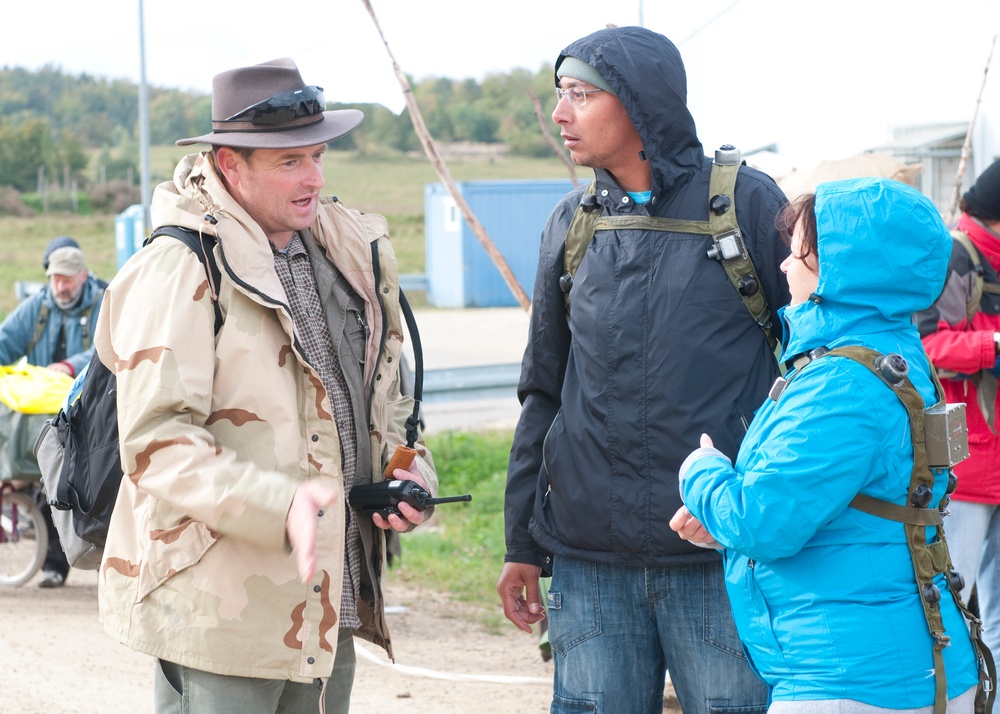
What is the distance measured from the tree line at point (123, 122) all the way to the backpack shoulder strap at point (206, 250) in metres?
55.7

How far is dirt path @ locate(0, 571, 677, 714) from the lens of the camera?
5.10 metres

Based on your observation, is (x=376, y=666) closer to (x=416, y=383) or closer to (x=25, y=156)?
(x=416, y=383)

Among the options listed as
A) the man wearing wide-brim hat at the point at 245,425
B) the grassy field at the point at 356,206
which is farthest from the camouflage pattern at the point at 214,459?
the grassy field at the point at 356,206

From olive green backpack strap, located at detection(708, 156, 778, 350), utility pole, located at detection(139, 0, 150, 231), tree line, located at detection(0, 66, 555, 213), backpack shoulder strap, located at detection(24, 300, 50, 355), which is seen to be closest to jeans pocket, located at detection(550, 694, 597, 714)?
olive green backpack strap, located at detection(708, 156, 778, 350)

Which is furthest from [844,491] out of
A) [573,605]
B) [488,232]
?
[488,232]

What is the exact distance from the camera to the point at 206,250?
247 centimetres

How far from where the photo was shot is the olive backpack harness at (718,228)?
2.59m

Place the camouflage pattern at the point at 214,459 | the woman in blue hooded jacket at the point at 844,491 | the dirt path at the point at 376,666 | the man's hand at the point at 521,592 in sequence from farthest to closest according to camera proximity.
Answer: the dirt path at the point at 376,666
the man's hand at the point at 521,592
the camouflage pattern at the point at 214,459
the woman in blue hooded jacket at the point at 844,491

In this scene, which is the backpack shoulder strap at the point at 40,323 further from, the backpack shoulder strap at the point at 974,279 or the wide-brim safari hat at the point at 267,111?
the backpack shoulder strap at the point at 974,279

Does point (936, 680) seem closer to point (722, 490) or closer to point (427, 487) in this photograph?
point (722, 490)

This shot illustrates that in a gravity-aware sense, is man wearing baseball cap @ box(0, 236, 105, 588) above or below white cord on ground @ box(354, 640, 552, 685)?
above

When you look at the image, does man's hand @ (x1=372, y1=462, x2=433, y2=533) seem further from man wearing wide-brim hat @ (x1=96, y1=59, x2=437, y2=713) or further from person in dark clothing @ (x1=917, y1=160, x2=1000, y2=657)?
person in dark clothing @ (x1=917, y1=160, x2=1000, y2=657)

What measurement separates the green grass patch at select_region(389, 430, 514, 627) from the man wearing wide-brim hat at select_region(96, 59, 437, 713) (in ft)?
13.1

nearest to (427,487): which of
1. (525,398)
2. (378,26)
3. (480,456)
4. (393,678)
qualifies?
(525,398)
